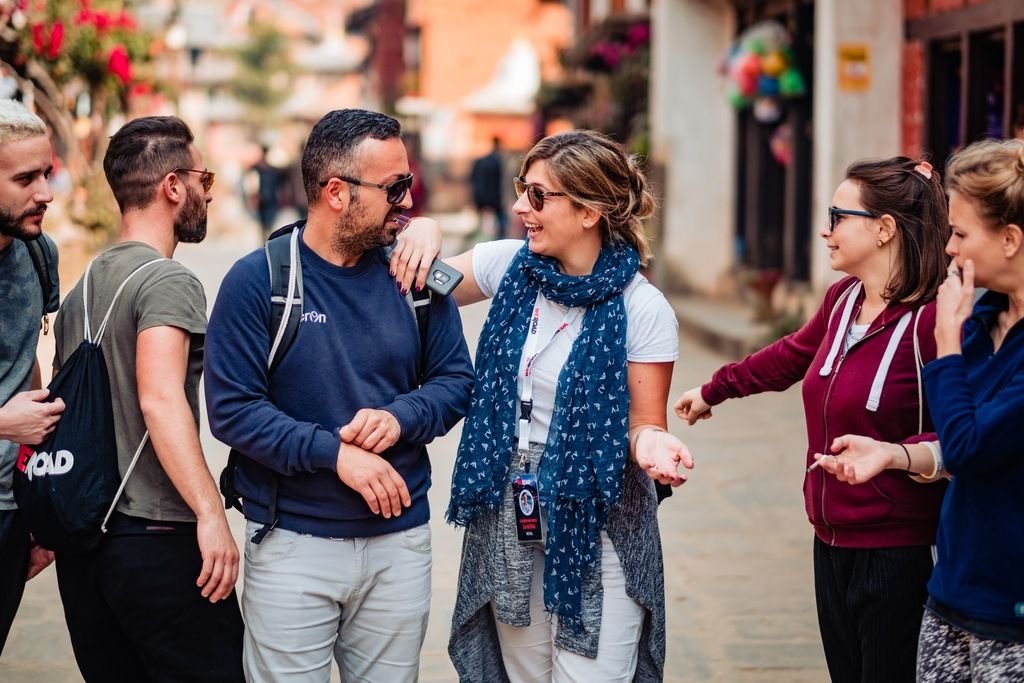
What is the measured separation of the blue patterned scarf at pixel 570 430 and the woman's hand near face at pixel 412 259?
245mm

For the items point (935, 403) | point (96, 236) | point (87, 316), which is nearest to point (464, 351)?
point (87, 316)

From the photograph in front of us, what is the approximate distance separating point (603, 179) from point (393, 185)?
53 centimetres

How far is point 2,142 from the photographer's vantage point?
11.1 ft

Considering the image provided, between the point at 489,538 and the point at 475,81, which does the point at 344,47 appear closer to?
the point at 475,81

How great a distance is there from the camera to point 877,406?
3.28 meters

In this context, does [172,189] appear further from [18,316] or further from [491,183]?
[491,183]

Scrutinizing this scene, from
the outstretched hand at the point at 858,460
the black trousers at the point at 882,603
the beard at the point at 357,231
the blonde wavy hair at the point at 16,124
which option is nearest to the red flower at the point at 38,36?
the blonde wavy hair at the point at 16,124

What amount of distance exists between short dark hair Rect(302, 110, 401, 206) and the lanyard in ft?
2.03

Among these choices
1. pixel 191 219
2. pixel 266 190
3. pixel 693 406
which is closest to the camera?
pixel 191 219

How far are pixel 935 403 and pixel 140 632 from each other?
199cm

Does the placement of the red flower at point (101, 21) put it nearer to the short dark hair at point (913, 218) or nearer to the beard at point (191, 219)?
the beard at point (191, 219)

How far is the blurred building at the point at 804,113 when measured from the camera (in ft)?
32.6

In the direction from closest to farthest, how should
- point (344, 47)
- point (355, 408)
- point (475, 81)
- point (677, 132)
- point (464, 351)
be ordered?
point (355, 408), point (464, 351), point (677, 132), point (475, 81), point (344, 47)

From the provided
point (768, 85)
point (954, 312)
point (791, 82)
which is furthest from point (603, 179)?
point (768, 85)
